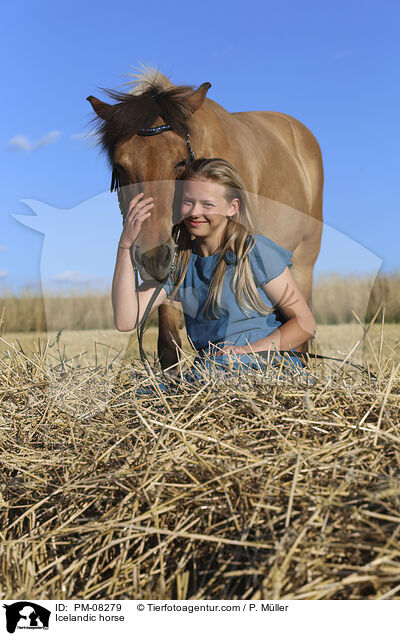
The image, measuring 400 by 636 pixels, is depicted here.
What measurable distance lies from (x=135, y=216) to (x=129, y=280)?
9.9 inches

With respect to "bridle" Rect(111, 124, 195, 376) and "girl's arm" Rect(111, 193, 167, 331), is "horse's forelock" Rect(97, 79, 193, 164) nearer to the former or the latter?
"bridle" Rect(111, 124, 195, 376)

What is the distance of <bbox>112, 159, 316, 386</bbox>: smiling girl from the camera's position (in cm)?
182

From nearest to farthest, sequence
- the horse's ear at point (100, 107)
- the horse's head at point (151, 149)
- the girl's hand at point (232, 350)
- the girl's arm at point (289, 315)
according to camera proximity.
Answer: the girl's hand at point (232, 350) < the girl's arm at point (289, 315) < the horse's head at point (151, 149) < the horse's ear at point (100, 107)

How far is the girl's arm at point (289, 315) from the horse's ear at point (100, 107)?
97 centimetres

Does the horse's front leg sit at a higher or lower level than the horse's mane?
lower

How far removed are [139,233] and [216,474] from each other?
1143 mm

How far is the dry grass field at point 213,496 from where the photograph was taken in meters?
0.80

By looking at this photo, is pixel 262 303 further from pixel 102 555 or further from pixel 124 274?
pixel 102 555

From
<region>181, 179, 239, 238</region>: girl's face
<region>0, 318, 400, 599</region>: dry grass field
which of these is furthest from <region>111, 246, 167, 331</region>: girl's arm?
<region>0, 318, 400, 599</region>: dry grass field

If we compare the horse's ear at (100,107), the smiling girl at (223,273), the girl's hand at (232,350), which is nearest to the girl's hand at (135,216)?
the smiling girl at (223,273)

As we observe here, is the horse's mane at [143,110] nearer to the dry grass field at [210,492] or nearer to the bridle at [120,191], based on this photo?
the bridle at [120,191]

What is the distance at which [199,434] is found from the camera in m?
1.06
